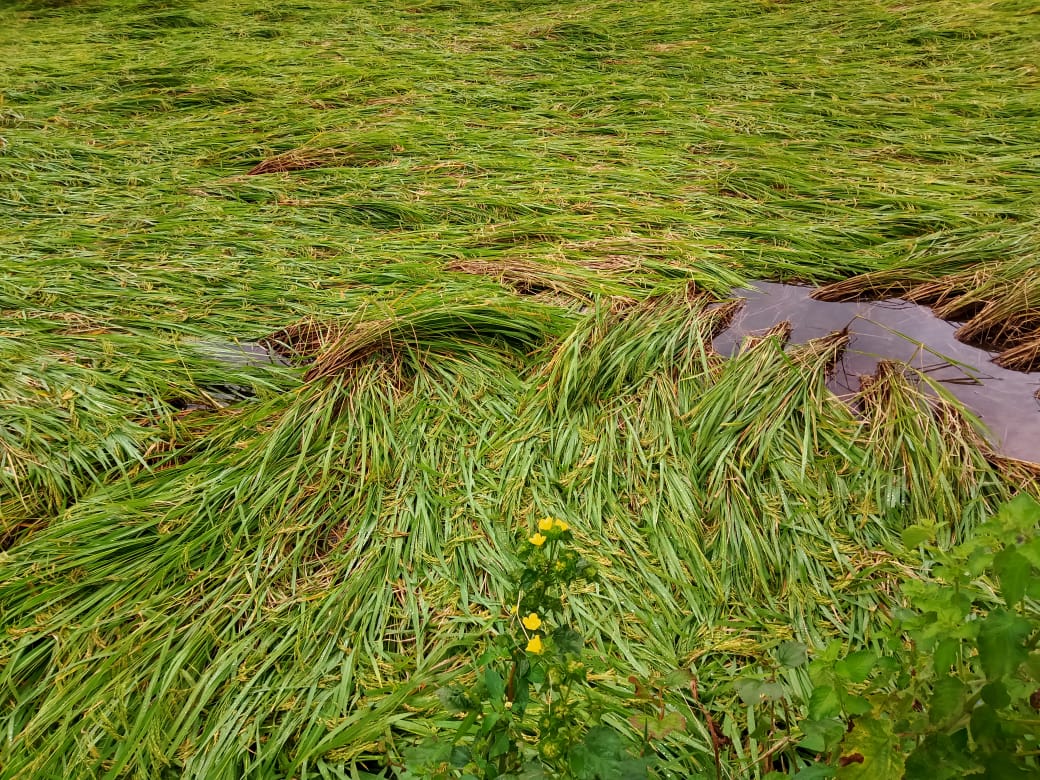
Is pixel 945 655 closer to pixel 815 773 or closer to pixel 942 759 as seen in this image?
pixel 942 759

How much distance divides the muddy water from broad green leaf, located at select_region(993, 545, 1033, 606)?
46.0 inches

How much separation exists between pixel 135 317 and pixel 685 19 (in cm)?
395

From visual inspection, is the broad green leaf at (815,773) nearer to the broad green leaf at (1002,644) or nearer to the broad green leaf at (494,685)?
the broad green leaf at (1002,644)

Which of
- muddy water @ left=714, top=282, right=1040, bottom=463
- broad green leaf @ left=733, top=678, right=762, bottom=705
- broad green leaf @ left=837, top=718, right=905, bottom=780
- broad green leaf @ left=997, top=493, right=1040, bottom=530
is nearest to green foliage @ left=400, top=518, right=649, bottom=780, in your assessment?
broad green leaf @ left=733, top=678, right=762, bottom=705

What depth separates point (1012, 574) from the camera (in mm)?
705

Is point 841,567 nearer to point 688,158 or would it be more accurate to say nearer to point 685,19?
point 688,158

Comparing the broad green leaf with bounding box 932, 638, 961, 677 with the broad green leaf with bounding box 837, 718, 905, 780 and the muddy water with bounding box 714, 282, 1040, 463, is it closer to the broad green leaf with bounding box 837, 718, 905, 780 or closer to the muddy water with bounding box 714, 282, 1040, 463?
the broad green leaf with bounding box 837, 718, 905, 780

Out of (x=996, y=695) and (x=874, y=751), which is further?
(x=874, y=751)

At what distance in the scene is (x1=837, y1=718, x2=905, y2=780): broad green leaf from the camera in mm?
858

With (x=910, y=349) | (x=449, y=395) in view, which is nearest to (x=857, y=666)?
(x=449, y=395)

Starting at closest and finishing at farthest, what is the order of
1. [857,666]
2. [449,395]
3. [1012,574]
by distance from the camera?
[1012,574]
[857,666]
[449,395]

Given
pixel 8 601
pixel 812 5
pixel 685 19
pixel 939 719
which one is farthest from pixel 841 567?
pixel 812 5

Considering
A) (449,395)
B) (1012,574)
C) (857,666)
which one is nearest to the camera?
(1012,574)

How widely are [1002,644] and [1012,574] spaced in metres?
0.07
